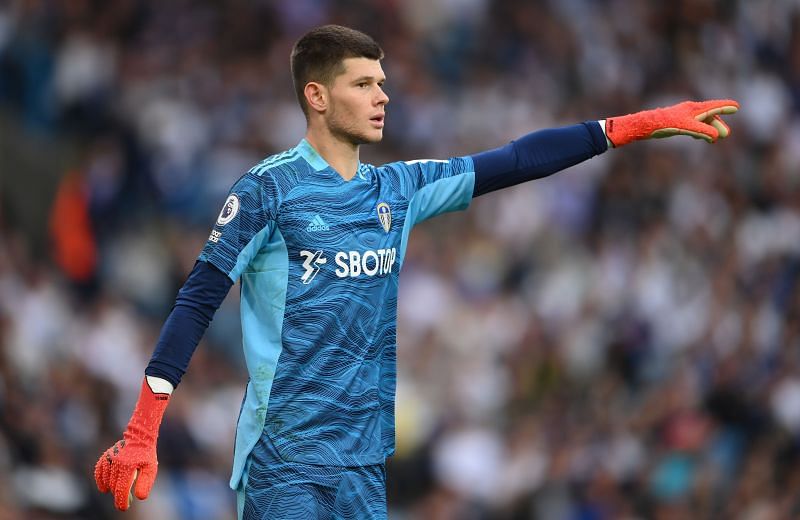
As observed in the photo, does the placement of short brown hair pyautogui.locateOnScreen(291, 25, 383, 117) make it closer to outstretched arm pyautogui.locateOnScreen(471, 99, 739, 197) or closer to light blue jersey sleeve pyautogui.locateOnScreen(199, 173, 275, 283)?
light blue jersey sleeve pyautogui.locateOnScreen(199, 173, 275, 283)

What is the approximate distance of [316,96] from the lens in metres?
5.16

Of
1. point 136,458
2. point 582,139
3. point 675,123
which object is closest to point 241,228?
point 136,458

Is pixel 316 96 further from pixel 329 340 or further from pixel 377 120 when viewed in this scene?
pixel 329 340

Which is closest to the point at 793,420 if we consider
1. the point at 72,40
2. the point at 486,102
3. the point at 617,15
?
the point at 486,102

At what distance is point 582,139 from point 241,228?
4.70 ft

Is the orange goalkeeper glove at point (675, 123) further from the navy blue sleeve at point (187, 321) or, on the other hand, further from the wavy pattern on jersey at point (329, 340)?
the navy blue sleeve at point (187, 321)

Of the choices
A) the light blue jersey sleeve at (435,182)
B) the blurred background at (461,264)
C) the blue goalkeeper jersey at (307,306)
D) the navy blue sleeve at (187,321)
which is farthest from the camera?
the blurred background at (461,264)

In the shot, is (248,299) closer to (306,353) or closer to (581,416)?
(306,353)

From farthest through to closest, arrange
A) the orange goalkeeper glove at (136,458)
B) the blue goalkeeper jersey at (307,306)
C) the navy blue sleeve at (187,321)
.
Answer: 1. the blue goalkeeper jersey at (307,306)
2. the navy blue sleeve at (187,321)
3. the orange goalkeeper glove at (136,458)

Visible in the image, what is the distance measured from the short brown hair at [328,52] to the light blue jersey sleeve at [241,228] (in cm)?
47

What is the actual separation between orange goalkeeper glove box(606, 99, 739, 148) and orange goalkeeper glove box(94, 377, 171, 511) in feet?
6.57

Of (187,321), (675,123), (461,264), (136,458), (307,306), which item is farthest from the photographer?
(461,264)

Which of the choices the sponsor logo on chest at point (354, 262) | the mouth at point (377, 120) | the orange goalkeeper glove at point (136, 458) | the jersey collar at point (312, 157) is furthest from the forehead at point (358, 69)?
the orange goalkeeper glove at point (136, 458)

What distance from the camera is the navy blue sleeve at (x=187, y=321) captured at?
15.7 ft
